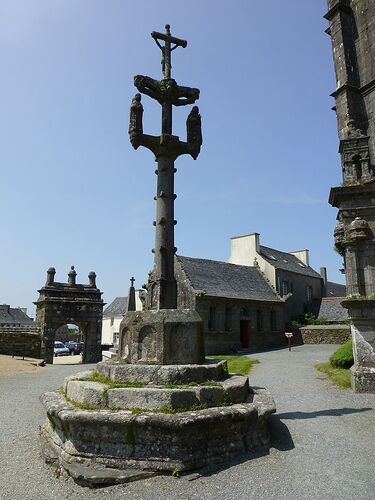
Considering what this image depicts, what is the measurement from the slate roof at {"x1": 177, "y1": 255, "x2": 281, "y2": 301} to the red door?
2114mm

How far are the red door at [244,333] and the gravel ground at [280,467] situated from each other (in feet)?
68.6

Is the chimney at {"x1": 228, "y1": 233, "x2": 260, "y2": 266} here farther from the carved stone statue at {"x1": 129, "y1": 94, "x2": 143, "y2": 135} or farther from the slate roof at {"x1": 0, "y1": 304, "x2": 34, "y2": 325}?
the slate roof at {"x1": 0, "y1": 304, "x2": 34, "y2": 325}

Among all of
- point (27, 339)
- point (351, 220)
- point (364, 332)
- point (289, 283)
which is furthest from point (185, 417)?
point (289, 283)

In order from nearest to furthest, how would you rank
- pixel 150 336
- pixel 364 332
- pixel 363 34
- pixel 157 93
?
pixel 150 336, pixel 157 93, pixel 364 332, pixel 363 34

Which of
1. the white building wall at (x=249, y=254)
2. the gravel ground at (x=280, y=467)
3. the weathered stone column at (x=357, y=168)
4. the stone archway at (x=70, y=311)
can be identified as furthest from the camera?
the white building wall at (x=249, y=254)

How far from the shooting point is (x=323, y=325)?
108 feet

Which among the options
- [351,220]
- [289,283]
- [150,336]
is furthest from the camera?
[289,283]

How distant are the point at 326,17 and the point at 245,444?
52.3ft

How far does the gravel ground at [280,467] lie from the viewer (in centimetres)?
440

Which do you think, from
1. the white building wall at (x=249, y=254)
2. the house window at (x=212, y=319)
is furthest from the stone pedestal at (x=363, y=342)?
the white building wall at (x=249, y=254)

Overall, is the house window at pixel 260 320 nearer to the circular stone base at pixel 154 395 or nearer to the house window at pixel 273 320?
the house window at pixel 273 320

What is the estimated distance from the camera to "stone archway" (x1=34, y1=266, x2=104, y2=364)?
77.5 ft

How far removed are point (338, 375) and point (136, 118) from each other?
34.8ft

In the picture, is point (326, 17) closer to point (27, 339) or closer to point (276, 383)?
point (276, 383)
